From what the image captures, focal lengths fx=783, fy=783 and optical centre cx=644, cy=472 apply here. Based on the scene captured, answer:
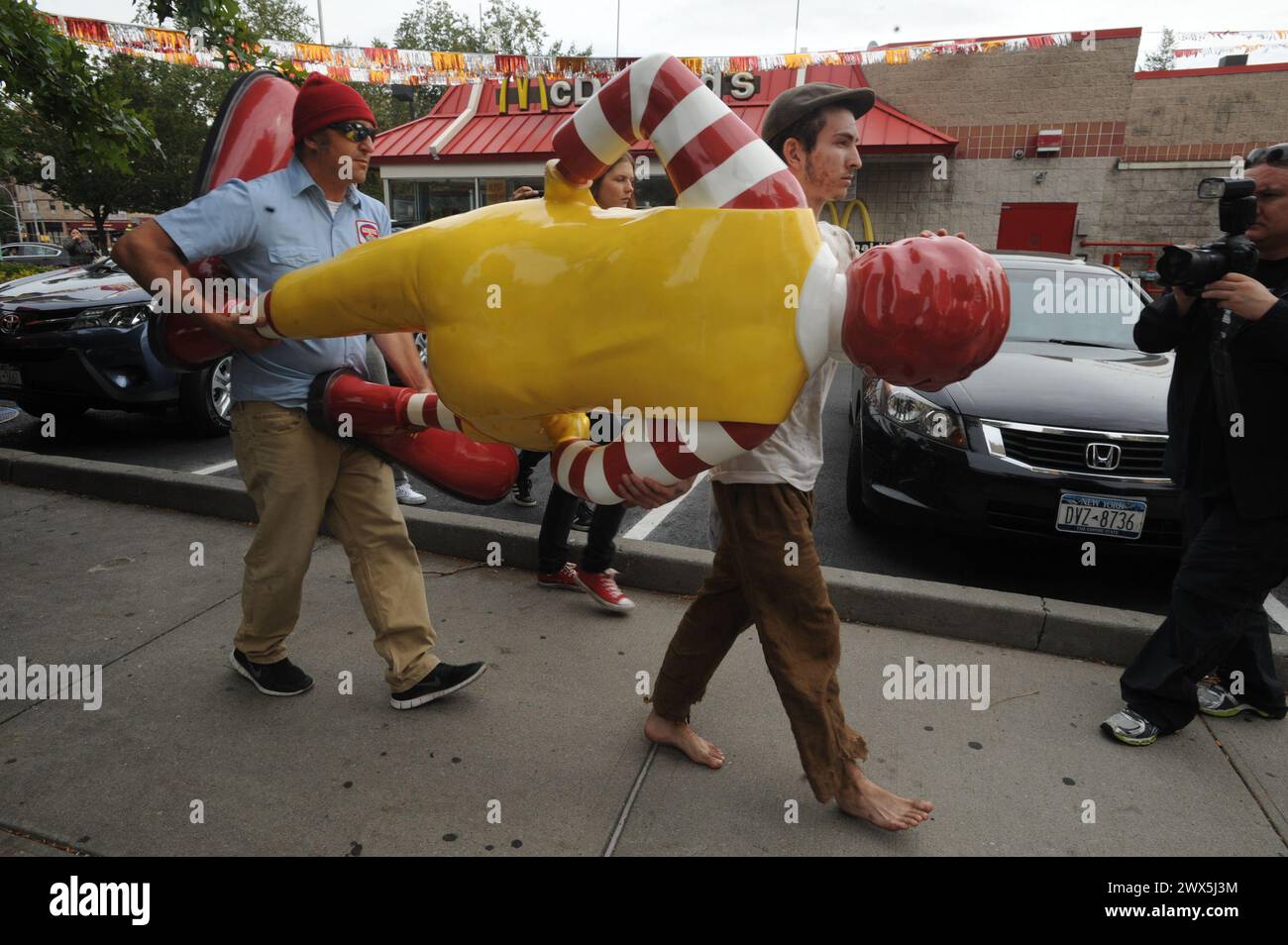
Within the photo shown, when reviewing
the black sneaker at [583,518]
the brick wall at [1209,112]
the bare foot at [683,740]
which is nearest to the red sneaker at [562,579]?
the black sneaker at [583,518]

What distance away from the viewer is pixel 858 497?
4.42 m

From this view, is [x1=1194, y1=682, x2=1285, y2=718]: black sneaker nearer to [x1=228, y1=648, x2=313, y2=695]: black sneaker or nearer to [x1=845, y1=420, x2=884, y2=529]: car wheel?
[x1=845, y1=420, x2=884, y2=529]: car wheel

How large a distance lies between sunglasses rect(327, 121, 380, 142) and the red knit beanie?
0.01 meters

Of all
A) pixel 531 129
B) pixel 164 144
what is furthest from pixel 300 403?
pixel 164 144

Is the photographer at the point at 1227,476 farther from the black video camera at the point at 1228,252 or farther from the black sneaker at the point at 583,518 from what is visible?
the black sneaker at the point at 583,518

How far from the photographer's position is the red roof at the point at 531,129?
13617 mm

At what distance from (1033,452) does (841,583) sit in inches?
42.8

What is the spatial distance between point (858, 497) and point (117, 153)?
4.31 metres

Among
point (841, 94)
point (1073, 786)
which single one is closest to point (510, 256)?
point (841, 94)

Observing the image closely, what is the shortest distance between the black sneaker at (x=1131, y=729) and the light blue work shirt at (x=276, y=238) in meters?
2.77

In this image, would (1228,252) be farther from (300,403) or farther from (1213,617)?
(300,403)

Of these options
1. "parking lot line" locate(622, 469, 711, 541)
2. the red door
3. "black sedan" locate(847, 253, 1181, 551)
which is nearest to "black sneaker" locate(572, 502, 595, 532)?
"parking lot line" locate(622, 469, 711, 541)

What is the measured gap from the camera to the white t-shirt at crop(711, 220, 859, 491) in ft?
6.54

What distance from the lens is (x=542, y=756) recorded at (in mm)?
2477
